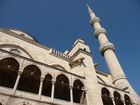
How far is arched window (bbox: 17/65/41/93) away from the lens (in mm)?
11910

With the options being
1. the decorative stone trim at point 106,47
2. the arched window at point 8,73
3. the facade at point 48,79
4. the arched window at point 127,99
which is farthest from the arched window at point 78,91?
the decorative stone trim at point 106,47

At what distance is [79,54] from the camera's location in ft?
56.2

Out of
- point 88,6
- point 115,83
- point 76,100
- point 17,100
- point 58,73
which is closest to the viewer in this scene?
point 17,100

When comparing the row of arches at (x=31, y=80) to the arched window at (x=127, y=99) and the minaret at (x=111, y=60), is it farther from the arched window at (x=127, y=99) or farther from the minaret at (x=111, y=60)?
the minaret at (x=111, y=60)

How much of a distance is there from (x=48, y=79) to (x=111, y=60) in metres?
12.9

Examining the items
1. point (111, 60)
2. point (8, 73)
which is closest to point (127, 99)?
point (111, 60)

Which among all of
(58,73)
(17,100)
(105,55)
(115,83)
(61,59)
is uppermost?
(105,55)

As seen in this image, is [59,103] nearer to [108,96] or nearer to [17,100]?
[17,100]

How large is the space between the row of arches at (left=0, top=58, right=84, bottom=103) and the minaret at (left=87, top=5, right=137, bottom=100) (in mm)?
8224

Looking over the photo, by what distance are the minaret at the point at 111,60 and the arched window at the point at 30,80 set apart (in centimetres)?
1258

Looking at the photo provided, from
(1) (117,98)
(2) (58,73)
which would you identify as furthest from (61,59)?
(1) (117,98)

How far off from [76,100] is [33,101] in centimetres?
659

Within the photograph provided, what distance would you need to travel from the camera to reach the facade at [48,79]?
9927 mm

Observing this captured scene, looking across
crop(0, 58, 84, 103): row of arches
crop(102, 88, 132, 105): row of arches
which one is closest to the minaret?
crop(102, 88, 132, 105): row of arches
